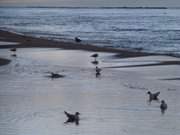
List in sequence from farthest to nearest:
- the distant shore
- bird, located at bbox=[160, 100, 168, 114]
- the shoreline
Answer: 1. the shoreline
2. the distant shore
3. bird, located at bbox=[160, 100, 168, 114]

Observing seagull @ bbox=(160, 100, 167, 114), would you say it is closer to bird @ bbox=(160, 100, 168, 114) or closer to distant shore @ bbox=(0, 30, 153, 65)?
bird @ bbox=(160, 100, 168, 114)

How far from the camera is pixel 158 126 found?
55.9 ft

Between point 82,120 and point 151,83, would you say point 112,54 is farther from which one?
point 82,120

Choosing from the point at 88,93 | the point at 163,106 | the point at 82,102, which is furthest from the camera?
the point at 88,93

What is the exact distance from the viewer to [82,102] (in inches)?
806

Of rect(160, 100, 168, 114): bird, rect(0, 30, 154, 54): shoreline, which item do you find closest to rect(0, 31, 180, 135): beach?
rect(160, 100, 168, 114): bird

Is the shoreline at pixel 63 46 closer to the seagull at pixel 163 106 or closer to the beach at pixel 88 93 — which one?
the beach at pixel 88 93

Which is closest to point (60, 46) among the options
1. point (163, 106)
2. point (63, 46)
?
→ point (63, 46)

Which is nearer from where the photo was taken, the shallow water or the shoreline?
the shallow water

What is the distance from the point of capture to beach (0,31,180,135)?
17.0m

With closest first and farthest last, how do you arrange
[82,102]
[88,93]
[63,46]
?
[82,102] < [88,93] < [63,46]

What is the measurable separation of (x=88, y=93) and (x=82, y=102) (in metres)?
1.80

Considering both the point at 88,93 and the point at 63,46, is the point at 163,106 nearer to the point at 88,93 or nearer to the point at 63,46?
the point at 88,93

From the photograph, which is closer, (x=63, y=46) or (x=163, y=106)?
(x=163, y=106)
